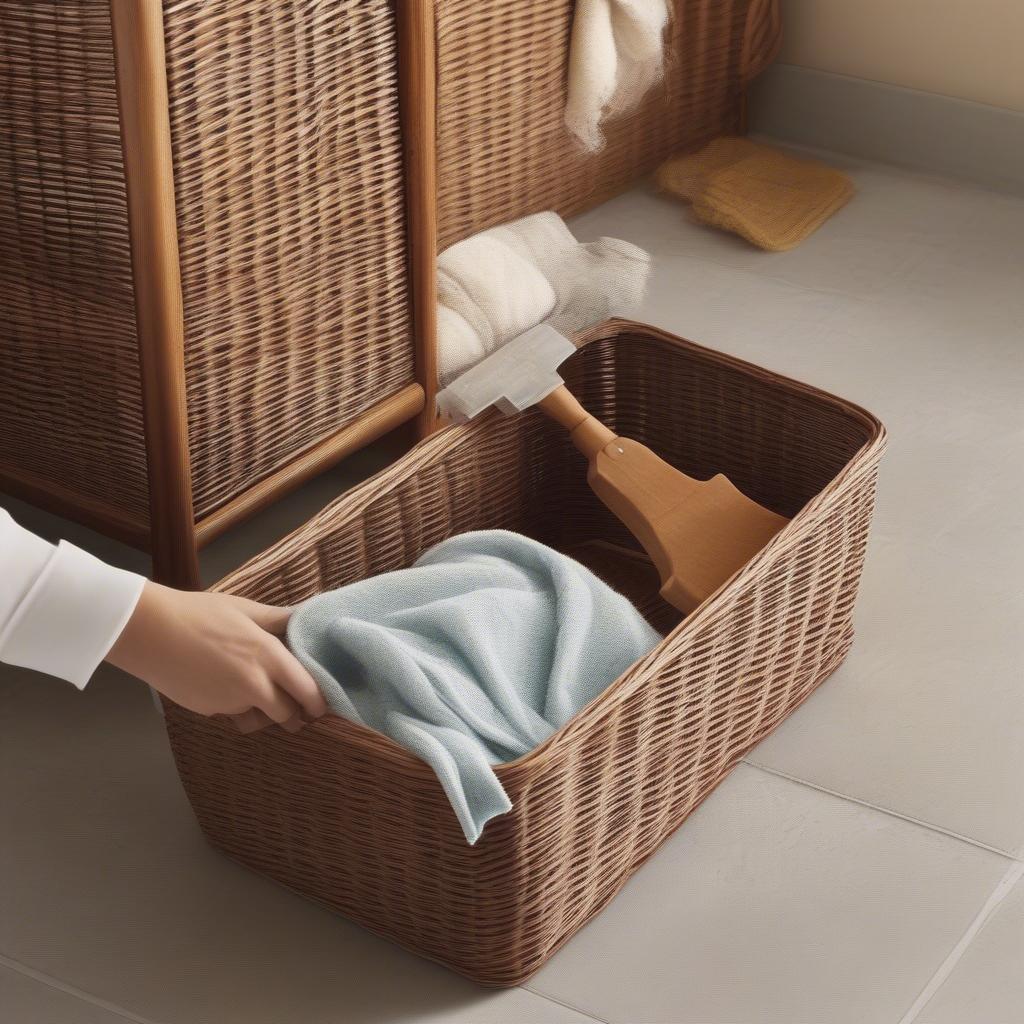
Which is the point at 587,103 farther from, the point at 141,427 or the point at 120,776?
the point at 120,776

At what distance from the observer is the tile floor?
37.2 inches

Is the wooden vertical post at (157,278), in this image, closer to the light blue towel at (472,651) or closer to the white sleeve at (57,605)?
the light blue towel at (472,651)

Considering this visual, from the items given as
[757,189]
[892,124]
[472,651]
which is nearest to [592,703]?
[472,651]

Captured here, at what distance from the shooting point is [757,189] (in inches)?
80.0

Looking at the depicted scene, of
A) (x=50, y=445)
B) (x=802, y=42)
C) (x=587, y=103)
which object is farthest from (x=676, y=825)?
(x=802, y=42)

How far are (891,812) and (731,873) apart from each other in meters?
0.14

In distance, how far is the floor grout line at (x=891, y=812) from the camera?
1060 millimetres

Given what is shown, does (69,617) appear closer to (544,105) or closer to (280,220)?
(280,220)

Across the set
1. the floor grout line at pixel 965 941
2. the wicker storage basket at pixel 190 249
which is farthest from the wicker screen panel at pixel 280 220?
the floor grout line at pixel 965 941

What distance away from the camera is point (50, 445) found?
1252 mm

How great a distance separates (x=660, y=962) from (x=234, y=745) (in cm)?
31

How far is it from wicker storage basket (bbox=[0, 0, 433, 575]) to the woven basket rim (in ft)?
0.47

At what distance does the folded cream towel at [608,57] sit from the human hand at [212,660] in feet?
3.53

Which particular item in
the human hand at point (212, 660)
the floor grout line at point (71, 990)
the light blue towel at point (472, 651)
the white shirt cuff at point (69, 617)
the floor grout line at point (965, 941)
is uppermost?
the white shirt cuff at point (69, 617)
